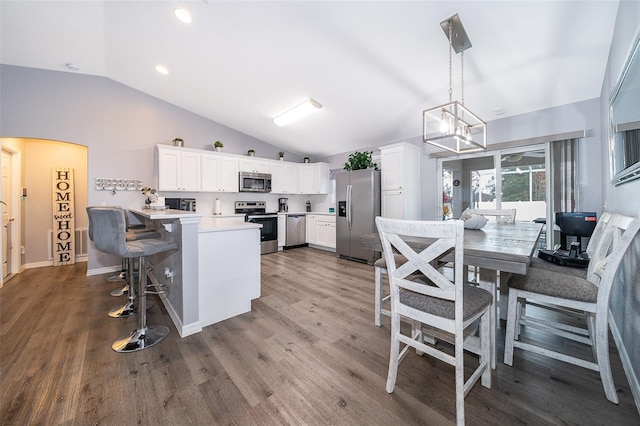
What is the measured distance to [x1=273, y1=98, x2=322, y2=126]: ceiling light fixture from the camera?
3.80m

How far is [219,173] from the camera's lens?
4.86 m

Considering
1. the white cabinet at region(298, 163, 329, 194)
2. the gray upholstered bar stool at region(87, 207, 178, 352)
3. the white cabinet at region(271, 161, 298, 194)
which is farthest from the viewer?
the white cabinet at region(298, 163, 329, 194)

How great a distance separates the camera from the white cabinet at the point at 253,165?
517 centimetres

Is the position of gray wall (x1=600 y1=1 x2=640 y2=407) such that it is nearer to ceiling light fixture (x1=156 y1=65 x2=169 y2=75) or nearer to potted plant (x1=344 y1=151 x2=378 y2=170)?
potted plant (x1=344 y1=151 x2=378 y2=170)

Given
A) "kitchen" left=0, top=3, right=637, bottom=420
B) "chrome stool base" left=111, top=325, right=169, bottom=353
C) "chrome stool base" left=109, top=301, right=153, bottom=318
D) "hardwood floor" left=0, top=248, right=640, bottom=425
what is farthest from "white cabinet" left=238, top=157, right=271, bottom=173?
"chrome stool base" left=111, top=325, right=169, bottom=353

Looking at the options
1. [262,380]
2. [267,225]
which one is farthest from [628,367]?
[267,225]

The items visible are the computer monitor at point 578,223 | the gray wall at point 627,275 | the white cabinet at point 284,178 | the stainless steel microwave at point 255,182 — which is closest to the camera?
the gray wall at point 627,275

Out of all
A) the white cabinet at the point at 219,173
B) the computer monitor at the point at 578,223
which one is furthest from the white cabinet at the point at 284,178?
the computer monitor at the point at 578,223

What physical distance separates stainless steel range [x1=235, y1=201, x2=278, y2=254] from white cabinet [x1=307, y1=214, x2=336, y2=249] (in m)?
0.87

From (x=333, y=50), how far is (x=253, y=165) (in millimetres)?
3162

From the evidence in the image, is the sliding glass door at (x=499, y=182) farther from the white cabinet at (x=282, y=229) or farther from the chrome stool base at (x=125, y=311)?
the chrome stool base at (x=125, y=311)

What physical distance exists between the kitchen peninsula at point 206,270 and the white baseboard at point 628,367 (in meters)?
2.65

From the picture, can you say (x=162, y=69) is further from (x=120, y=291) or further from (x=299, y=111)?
(x=120, y=291)

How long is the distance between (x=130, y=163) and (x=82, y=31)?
184 centimetres
